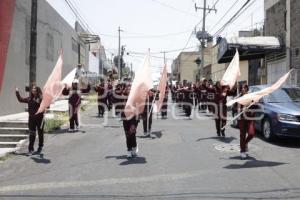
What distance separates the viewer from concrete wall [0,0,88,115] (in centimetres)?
1758

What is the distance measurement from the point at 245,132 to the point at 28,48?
11.7m

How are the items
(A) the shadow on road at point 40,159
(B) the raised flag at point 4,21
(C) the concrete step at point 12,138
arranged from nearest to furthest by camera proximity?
1. (B) the raised flag at point 4,21
2. (A) the shadow on road at point 40,159
3. (C) the concrete step at point 12,138

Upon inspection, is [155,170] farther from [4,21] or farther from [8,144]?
[8,144]

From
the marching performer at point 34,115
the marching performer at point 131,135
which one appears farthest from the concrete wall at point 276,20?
the marching performer at point 34,115

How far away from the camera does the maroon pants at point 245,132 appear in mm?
10766

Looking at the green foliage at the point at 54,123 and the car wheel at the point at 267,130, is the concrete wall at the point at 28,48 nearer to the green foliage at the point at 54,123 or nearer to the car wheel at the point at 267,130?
the green foliage at the point at 54,123

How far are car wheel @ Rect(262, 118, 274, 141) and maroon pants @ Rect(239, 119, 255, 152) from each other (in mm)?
2322

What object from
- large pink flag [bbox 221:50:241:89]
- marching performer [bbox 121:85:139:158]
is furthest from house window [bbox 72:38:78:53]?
marching performer [bbox 121:85:139:158]

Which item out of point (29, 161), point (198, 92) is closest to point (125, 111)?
point (29, 161)

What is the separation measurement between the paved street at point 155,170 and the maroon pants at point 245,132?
35 cm

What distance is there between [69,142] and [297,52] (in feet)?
41.5

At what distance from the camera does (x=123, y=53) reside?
8619 cm

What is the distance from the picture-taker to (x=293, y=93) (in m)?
14.3

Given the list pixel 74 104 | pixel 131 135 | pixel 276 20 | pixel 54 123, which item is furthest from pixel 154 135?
pixel 276 20
